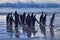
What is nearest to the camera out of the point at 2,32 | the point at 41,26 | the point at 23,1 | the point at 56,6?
the point at 2,32

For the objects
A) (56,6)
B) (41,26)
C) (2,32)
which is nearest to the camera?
(2,32)

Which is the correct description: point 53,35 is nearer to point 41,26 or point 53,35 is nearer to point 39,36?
point 39,36

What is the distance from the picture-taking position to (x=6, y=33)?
26.6ft

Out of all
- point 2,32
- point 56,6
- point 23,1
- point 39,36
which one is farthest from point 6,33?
point 23,1

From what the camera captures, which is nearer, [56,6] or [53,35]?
[53,35]

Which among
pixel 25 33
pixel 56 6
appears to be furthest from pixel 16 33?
pixel 56 6

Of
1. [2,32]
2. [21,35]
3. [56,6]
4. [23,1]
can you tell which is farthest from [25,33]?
[23,1]

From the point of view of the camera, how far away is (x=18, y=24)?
9.12 m

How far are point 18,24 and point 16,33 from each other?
1106 millimetres

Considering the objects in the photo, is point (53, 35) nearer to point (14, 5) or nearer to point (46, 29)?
point (46, 29)

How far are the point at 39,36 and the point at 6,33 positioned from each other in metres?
1.06

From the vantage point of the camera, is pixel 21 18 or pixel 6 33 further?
pixel 21 18

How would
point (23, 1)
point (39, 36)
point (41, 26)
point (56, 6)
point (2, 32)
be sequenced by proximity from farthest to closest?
point (23, 1) < point (56, 6) < point (41, 26) < point (2, 32) < point (39, 36)

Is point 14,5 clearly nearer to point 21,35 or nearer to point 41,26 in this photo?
point 41,26
